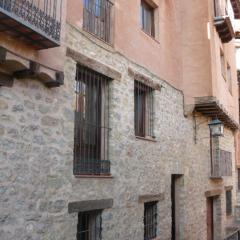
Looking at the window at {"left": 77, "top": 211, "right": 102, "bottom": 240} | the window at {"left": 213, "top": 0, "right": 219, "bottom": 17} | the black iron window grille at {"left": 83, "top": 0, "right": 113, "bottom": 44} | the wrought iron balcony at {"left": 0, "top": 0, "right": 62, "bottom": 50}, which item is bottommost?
the window at {"left": 77, "top": 211, "right": 102, "bottom": 240}

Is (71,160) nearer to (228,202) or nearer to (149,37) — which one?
(149,37)

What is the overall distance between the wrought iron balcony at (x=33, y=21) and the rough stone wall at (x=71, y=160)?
74cm

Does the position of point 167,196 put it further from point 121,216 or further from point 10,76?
point 10,76

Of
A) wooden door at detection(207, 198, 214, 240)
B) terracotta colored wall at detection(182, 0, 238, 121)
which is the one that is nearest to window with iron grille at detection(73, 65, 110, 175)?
terracotta colored wall at detection(182, 0, 238, 121)

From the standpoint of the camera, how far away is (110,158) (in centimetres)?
899

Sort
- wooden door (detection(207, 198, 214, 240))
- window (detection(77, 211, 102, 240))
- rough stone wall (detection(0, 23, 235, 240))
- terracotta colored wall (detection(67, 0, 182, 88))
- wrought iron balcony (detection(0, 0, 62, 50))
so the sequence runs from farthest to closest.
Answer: wooden door (detection(207, 198, 214, 240)), terracotta colored wall (detection(67, 0, 182, 88)), window (detection(77, 211, 102, 240)), rough stone wall (detection(0, 23, 235, 240)), wrought iron balcony (detection(0, 0, 62, 50))

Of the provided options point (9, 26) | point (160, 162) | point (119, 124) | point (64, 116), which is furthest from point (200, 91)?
point (9, 26)

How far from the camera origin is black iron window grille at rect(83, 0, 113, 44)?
8.88 meters

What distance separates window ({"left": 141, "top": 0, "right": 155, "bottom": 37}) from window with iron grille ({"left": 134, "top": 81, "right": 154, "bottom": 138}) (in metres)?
1.71

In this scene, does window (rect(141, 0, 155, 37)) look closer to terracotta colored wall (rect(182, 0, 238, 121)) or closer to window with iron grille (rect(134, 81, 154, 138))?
window with iron grille (rect(134, 81, 154, 138))

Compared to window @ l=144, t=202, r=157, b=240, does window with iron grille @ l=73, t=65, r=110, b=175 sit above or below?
above

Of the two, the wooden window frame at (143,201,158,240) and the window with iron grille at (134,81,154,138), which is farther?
the window with iron grille at (134,81,154,138)

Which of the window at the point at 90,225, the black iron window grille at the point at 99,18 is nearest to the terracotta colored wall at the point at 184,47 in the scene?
the black iron window grille at the point at 99,18

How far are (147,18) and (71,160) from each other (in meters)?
5.66
